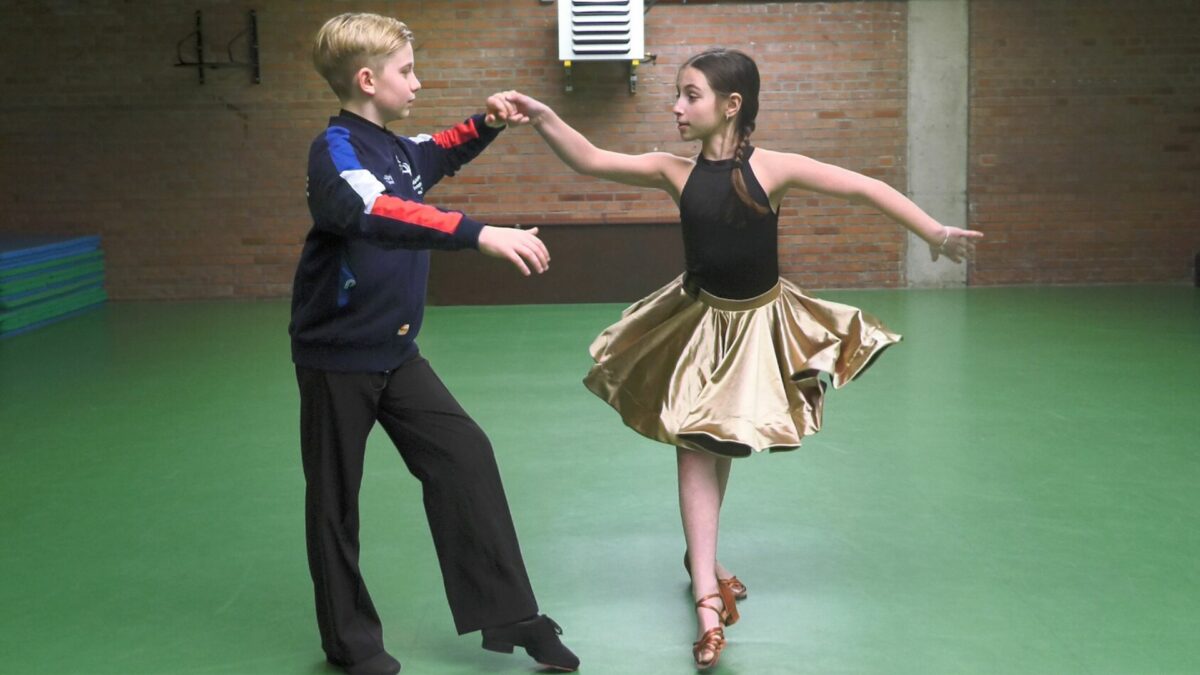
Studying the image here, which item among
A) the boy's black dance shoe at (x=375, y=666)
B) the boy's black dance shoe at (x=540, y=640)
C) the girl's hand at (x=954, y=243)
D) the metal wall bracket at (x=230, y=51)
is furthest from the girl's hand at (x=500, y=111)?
the metal wall bracket at (x=230, y=51)

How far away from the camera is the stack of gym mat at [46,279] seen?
8.21 m

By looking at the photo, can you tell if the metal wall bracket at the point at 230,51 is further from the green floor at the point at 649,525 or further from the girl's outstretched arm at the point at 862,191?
the girl's outstretched arm at the point at 862,191

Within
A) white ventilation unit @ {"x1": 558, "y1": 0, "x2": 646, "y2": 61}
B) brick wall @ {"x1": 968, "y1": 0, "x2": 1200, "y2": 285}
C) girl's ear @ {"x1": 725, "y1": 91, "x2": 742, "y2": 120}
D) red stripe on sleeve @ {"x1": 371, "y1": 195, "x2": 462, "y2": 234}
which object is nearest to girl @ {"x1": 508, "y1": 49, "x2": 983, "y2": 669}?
girl's ear @ {"x1": 725, "y1": 91, "x2": 742, "y2": 120}

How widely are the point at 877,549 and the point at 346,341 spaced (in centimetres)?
177

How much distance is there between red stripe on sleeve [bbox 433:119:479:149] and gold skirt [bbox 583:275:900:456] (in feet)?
2.00

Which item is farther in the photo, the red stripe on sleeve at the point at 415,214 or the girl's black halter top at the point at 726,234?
the girl's black halter top at the point at 726,234

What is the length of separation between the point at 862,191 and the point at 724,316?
45 centimetres

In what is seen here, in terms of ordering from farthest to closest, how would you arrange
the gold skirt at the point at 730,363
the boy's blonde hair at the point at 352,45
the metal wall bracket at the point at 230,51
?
the metal wall bracket at the point at 230,51 → the gold skirt at the point at 730,363 → the boy's blonde hair at the point at 352,45

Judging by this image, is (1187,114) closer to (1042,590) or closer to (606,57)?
(606,57)

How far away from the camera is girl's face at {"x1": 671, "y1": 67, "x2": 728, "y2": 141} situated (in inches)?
116

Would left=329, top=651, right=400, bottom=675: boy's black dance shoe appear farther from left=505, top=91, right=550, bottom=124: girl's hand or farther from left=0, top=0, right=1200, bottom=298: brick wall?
left=0, top=0, right=1200, bottom=298: brick wall

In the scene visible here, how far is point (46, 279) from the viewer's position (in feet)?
28.8

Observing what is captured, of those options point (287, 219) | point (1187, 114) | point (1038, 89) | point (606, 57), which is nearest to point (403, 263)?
point (606, 57)

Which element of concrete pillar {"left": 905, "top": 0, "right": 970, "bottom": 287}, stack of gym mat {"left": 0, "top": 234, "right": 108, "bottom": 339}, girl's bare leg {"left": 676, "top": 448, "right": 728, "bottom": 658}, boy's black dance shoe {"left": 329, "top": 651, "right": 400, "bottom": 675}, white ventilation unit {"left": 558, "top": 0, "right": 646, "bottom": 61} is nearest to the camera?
boy's black dance shoe {"left": 329, "top": 651, "right": 400, "bottom": 675}
